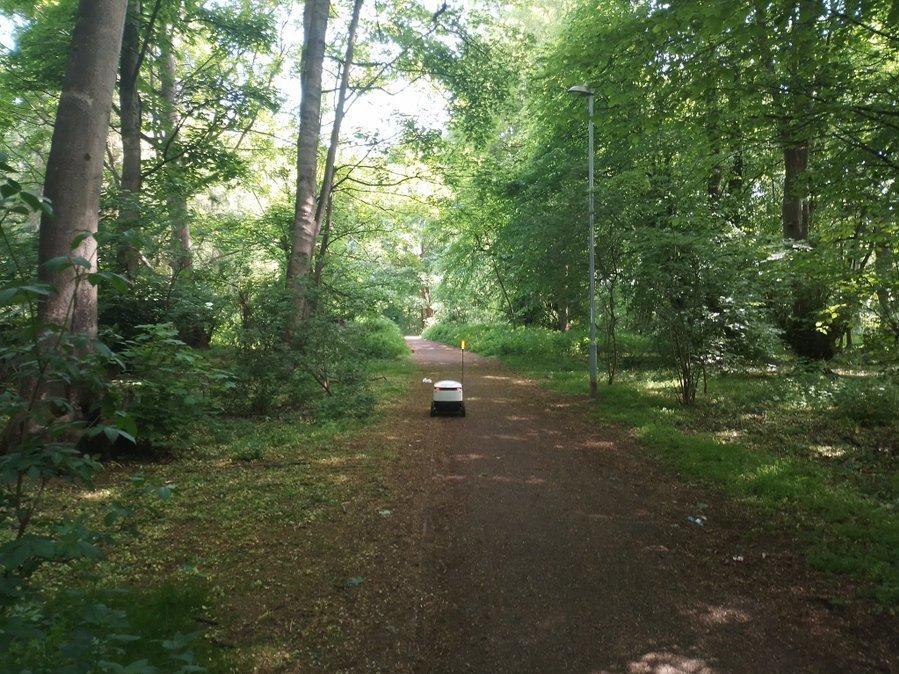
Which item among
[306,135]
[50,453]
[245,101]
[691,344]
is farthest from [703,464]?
[245,101]

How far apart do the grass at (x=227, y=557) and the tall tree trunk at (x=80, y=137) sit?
2.15 metres

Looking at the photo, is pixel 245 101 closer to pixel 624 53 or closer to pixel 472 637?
pixel 624 53

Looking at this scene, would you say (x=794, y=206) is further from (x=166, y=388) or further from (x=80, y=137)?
(x=80, y=137)

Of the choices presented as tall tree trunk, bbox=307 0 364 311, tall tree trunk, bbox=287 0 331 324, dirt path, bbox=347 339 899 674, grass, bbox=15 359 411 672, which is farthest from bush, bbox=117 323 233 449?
tall tree trunk, bbox=307 0 364 311

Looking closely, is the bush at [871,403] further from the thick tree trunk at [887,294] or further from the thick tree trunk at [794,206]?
the thick tree trunk at [794,206]

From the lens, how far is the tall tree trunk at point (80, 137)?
5055mm

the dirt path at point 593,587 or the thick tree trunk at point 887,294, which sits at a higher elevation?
the thick tree trunk at point 887,294

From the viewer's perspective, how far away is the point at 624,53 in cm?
621

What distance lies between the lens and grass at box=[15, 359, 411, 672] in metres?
2.98

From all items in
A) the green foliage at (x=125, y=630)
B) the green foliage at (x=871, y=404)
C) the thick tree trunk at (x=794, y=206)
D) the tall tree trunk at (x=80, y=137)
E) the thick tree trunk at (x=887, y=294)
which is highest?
the thick tree trunk at (x=794, y=206)

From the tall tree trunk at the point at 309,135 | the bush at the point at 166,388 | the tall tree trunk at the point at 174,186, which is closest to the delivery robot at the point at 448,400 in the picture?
the tall tree trunk at the point at 309,135

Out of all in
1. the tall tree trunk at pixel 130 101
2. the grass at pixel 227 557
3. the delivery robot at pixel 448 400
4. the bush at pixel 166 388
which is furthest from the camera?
the delivery robot at pixel 448 400

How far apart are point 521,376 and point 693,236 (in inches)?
293

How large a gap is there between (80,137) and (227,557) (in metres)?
4.30
